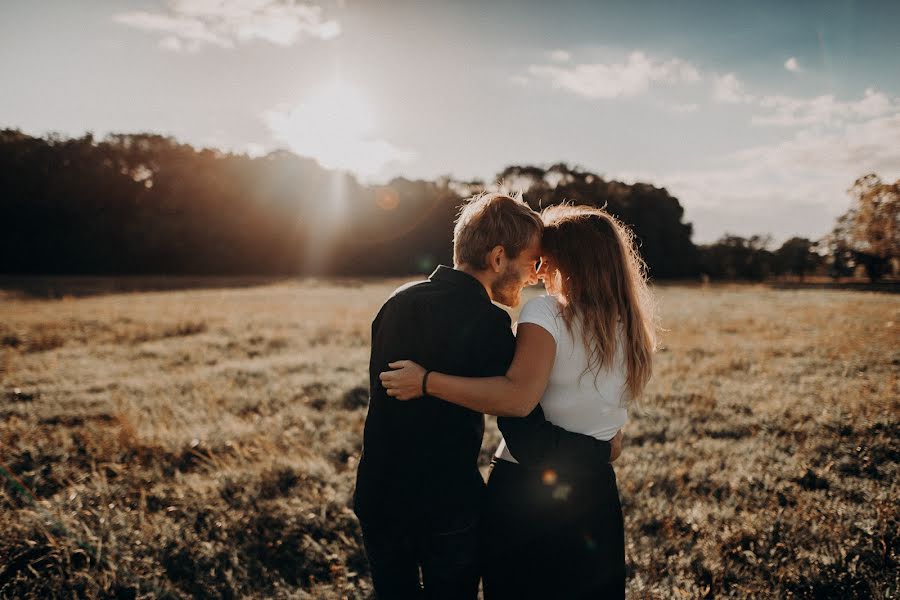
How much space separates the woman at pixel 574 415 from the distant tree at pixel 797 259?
2767 inches

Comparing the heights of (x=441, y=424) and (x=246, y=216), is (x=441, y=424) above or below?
below

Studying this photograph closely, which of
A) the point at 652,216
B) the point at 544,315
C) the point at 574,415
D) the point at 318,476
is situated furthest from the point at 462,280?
the point at 652,216

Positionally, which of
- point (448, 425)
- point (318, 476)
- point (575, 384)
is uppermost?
point (575, 384)

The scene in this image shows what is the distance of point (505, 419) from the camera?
2090 millimetres

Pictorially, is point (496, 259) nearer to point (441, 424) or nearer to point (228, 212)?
point (441, 424)

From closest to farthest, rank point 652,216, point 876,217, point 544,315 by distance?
1. point 544,315
2. point 876,217
3. point 652,216

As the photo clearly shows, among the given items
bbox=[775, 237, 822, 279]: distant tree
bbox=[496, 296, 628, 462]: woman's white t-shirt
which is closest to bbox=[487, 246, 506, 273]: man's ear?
bbox=[496, 296, 628, 462]: woman's white t-shirt

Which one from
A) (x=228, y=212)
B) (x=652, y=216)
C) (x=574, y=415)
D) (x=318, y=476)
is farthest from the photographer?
(x=652, y=216)

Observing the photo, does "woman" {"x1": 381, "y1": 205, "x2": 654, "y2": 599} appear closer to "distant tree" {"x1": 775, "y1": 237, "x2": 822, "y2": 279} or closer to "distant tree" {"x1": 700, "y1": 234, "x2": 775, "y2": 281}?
"distant tree" {"x1": 700, "y1": 234, "x2": 775, "y2": 281}

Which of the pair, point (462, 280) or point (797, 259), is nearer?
point (462, 280)

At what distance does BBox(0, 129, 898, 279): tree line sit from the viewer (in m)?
44.0

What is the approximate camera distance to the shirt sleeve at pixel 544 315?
6.64ft

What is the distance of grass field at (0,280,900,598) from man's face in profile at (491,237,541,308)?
258 cm

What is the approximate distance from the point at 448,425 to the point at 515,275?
2.34ft
